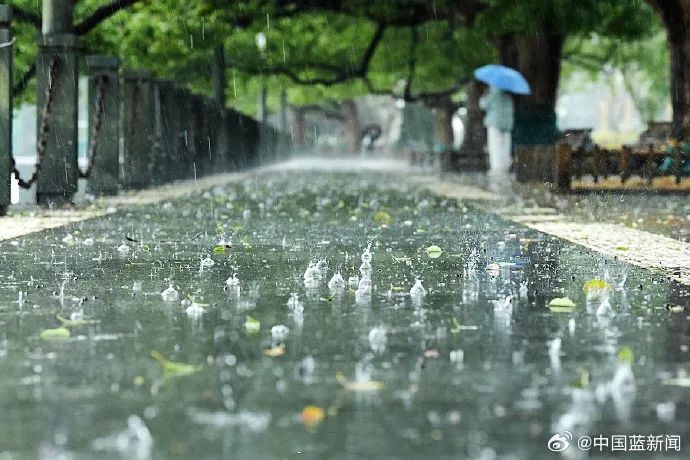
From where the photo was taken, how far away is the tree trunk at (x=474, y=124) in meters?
48.8

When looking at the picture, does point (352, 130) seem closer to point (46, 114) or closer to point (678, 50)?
point (678, 50)

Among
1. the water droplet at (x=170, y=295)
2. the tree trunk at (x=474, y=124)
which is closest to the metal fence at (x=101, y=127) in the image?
the water droplet at (x=170, y=295)

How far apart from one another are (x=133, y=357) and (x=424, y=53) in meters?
48.2

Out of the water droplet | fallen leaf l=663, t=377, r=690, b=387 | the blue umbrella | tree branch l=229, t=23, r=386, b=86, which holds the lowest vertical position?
fallen leaf l=663, t=377, r=690, b=387

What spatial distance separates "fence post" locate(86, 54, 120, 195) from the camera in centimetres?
2242

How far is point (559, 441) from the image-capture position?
14.6 ft

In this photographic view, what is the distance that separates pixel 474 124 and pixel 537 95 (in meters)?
10.3

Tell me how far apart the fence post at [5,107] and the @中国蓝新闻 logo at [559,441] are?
41.6 ft

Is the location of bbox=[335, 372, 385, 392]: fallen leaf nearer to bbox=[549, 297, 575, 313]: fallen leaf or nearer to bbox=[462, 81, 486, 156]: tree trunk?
bbox=[549, 297, 575, 313]: fallen leaf

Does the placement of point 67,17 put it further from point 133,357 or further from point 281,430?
point 281,430

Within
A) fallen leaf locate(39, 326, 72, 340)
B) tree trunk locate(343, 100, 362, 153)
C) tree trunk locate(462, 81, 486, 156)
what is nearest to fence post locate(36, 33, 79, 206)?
fallen leaf locate(39, 326, 72, 340)

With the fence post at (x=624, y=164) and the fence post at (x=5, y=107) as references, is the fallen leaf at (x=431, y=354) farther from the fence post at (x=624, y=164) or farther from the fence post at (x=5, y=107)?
the fence post at (x=624, y=164)

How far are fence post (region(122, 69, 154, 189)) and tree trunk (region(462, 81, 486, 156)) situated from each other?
901 inches

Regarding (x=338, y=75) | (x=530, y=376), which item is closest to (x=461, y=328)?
(x=530, y=376)
